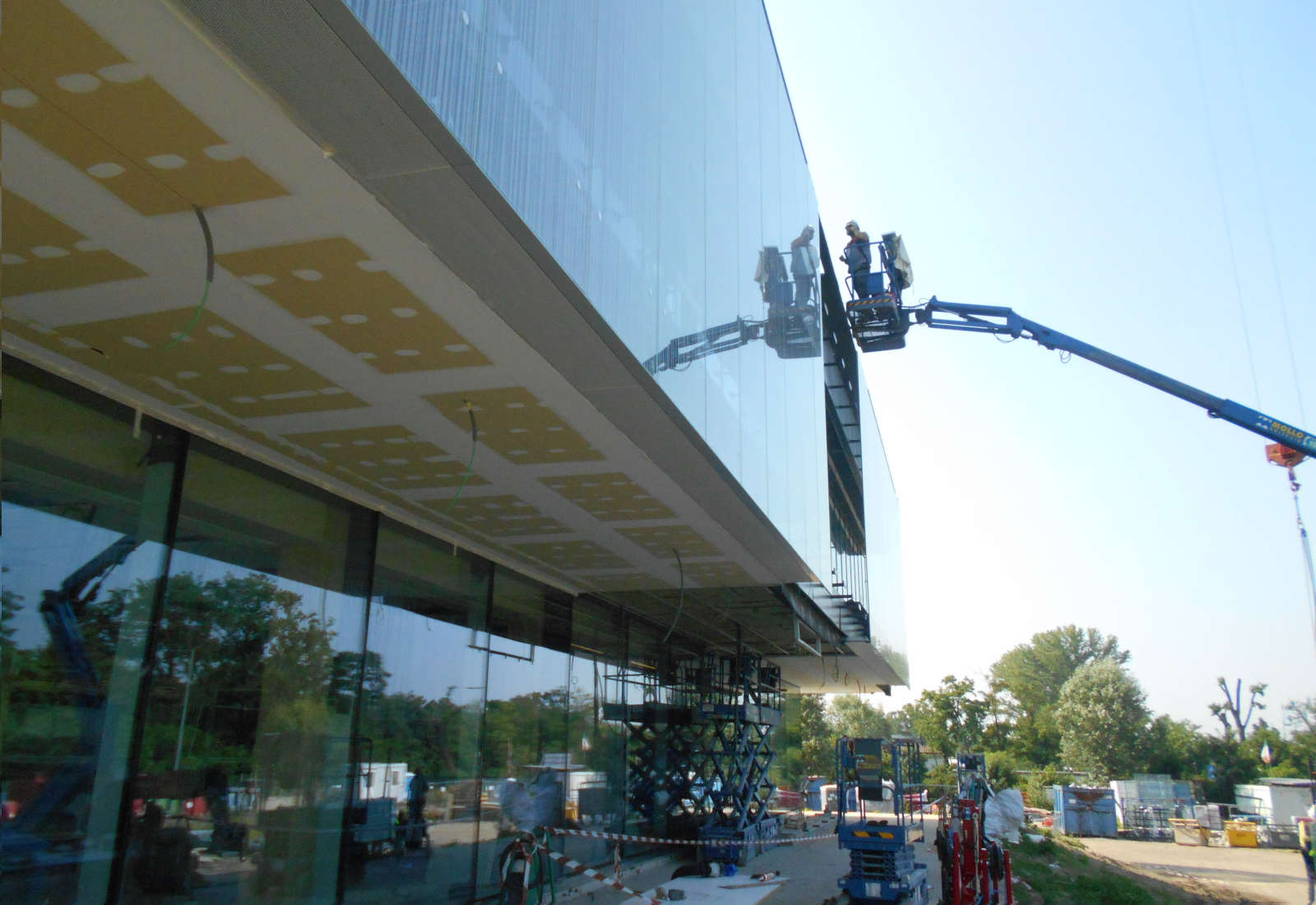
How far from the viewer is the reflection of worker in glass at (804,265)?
47.3 feet

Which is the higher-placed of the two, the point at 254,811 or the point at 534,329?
the point at 534,329

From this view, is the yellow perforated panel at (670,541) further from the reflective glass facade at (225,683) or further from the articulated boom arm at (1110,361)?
the articulated boom arm at (1110,361)

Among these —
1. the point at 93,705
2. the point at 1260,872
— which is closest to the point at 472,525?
the point at 93,705

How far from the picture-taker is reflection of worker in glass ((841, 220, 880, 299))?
81.6ft

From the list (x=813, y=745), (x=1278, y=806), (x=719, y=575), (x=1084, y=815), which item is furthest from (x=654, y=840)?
(x=813, y=745)

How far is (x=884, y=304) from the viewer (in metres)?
24.5

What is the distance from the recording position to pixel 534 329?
19.3 feet

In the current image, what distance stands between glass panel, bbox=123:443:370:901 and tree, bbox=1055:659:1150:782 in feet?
188

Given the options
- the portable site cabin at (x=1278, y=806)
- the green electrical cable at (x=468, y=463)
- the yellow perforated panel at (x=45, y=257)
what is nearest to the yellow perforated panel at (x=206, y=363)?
the yellow perforated panel at (x=45, y=257)

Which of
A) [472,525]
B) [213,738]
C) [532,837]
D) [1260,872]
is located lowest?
[1260,872]

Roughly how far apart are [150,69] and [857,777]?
16050mm

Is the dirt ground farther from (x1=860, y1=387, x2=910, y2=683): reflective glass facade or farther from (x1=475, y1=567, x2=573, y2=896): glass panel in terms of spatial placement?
(x1=475, y1=567, x2=573, y2=896): glass panel

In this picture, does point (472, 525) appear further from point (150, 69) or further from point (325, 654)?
point (150, 69)

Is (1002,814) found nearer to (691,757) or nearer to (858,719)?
(691,757)
